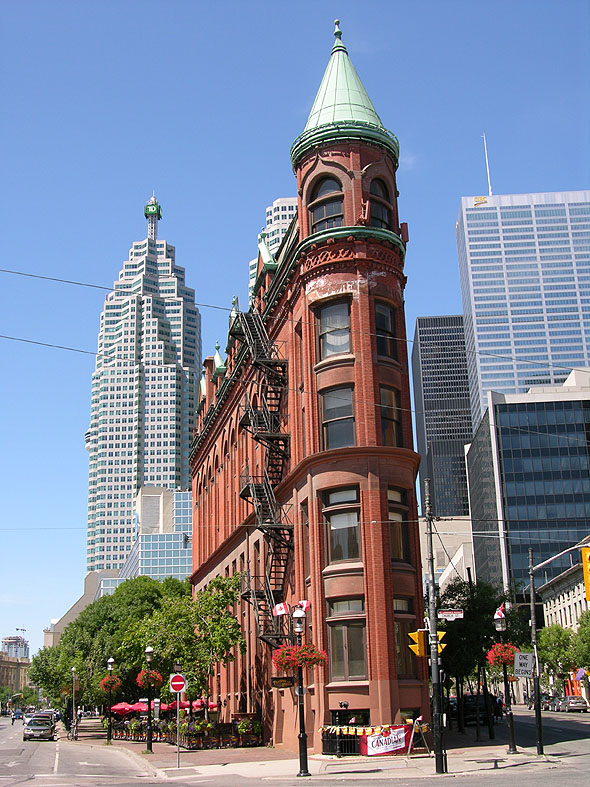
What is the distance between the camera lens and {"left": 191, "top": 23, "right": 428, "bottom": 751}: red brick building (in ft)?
108

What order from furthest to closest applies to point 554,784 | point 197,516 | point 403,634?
point 197,516, point 403,634, point 554,784

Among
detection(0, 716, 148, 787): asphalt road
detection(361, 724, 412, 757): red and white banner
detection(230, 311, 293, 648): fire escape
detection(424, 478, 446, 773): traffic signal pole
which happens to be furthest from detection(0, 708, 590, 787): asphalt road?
detection(230, 311, 293, 648): fire escape

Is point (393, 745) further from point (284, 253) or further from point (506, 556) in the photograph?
point (506, 556)

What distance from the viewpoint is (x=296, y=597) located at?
3738cm

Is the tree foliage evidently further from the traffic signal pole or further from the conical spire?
the traffic signal pole

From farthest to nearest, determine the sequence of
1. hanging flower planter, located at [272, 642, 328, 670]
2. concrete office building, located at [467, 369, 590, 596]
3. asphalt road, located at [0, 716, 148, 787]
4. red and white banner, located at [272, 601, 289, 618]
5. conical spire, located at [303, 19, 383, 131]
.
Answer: concrete office building, located at [467, 369, 590, 596]
conical spire, located at [303, 19, 383, 131]
red and white banner, located at [272, 601, 289, 618]
hanging flower planter, located at [272, 642, 328, 670]
asphalt road, located at [0, 716, 148, 787]

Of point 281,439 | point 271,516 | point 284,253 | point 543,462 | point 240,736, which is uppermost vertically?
point 543,462

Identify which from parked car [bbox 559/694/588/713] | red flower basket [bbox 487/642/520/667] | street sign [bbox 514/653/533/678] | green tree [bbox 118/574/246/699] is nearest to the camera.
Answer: street sign [bbox 514/653/533/678]

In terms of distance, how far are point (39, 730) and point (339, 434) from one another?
35932 millimetres

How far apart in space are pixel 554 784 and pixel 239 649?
2889cm

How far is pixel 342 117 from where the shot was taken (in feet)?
126

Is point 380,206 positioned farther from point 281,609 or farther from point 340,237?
point 281,609

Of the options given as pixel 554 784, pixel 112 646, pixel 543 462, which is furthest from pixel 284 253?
pixel 543 462

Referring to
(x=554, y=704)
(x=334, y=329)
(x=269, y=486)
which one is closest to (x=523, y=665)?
(x=269, y=486)
